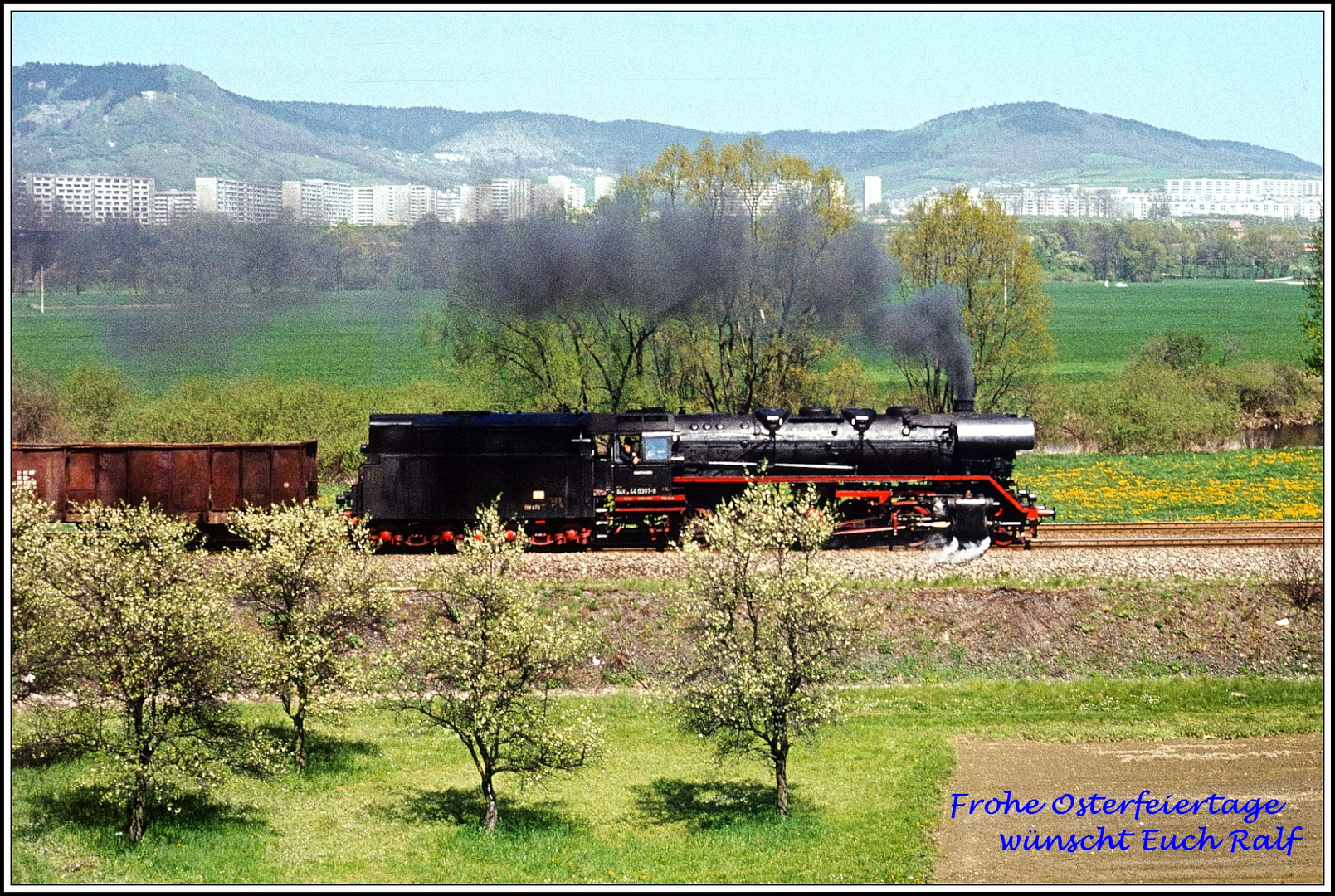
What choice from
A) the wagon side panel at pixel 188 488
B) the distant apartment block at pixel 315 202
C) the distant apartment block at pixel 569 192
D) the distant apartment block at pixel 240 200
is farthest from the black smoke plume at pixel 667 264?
the wagon side panel at pixel 188 488

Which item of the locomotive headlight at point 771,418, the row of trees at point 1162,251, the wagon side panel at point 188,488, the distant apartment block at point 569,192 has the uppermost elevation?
the row of trees at point 1162,251

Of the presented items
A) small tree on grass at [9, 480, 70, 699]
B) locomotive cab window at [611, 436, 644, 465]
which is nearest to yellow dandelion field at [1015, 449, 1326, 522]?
locomotive cab window at [611, 436, 644, 465]

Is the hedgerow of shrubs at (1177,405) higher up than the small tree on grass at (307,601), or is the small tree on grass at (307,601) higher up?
the hedgerow of shrubs at (1177,405)

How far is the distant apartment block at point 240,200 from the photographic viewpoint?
41.3 meters

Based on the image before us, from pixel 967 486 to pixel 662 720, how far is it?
1143 cm

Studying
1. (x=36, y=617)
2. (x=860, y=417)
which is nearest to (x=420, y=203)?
(x=860, y=417)

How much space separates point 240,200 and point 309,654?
971 inches

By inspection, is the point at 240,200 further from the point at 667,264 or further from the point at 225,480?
the point at 667,264

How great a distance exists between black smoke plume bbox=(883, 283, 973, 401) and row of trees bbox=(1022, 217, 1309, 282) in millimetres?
115791

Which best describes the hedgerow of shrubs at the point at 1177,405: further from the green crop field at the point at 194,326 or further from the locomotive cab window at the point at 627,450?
the locomotive cab window at the point at 627,450

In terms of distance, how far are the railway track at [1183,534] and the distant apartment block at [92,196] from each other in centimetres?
3108

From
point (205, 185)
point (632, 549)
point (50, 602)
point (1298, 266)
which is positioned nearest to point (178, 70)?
point (205, 185)

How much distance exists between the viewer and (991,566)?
3066 centimetres

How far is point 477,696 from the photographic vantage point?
2092 cm
